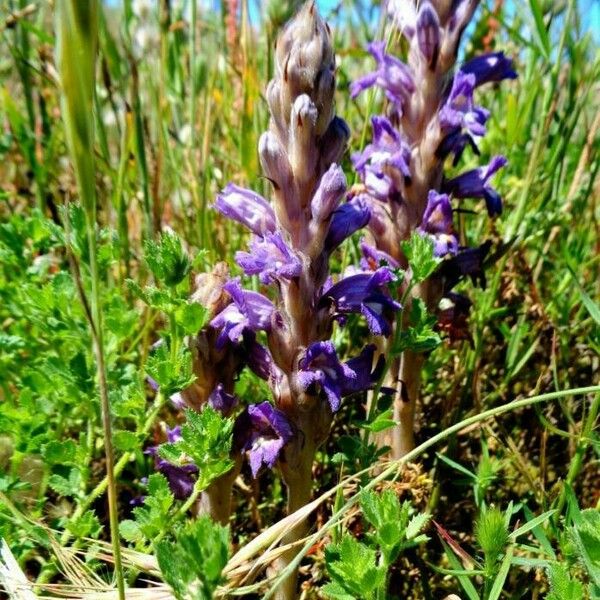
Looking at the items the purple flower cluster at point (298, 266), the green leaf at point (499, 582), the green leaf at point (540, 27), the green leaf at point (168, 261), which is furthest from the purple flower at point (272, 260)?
the green leaf at point (540, 27)

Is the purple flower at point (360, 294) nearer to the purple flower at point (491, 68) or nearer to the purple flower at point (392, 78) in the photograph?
the purple flower at point (392, 78)

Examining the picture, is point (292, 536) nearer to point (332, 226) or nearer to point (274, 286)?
point (274, 286)

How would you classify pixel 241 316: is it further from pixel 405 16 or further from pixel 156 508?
pixel 405 16

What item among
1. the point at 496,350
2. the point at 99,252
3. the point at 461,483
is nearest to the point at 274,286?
the point at 99,252

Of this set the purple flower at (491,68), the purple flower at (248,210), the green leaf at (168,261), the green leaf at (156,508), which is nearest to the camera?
the green leaf at (156,508)

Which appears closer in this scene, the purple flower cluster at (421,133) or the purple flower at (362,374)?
→ the purple flower at (362,374)

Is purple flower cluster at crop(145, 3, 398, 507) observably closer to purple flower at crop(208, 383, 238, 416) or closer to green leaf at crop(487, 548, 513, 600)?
purple flower at crop(208, 383, 238, 416)

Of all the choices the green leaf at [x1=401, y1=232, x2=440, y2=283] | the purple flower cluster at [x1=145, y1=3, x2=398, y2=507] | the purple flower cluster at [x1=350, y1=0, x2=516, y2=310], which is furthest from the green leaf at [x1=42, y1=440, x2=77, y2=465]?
the purple flower cluster at [x1=350, y1=0, x2=516, y2=310]
